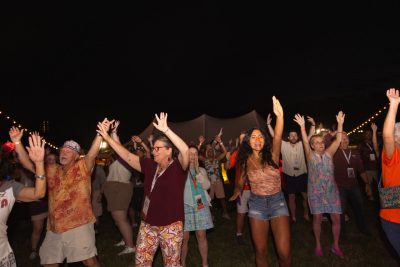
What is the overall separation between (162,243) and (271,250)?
370 centimetres

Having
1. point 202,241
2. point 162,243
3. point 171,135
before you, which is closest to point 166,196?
point 162,243

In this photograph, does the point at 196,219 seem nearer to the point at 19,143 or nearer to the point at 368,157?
the point at 19,143

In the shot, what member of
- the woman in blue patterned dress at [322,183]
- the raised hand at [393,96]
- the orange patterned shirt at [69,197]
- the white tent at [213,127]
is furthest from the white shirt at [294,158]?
the white tent at [213,127]

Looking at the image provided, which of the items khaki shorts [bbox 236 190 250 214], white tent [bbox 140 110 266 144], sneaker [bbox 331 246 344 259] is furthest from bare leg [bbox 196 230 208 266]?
white tent [bbox 140 110 266 144]

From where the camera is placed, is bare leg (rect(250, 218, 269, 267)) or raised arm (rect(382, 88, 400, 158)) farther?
bare leg (rect(250, 218, 269, 267))

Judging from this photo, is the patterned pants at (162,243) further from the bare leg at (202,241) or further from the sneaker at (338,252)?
the sneaker at (338,252)

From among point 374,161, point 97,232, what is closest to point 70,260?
point 97,232

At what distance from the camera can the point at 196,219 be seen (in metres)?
5.35

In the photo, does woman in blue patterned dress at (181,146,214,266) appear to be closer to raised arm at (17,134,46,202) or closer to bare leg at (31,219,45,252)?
raised arm at (17,134,46,202)

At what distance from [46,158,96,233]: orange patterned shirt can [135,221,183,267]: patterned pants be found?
982mm

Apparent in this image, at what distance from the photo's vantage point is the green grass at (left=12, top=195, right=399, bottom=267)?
6234 mm

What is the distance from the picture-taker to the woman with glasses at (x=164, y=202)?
12.9 feet

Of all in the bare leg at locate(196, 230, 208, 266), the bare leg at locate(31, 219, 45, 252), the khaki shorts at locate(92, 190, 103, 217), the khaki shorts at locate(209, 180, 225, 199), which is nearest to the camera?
the bare leg at locate(196, 230, 208, 266)

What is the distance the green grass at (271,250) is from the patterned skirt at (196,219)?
53.8 inches
